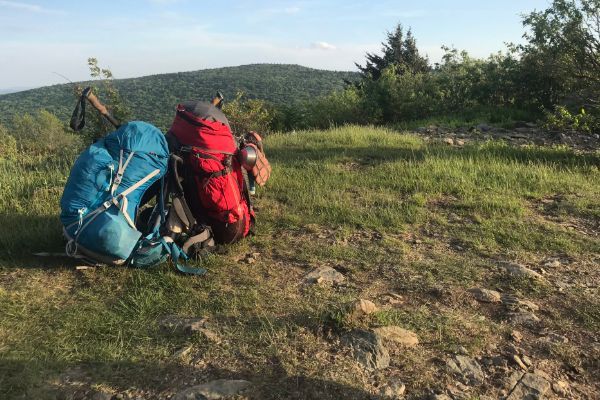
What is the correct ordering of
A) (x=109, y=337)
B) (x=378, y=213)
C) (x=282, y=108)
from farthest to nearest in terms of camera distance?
(x=282, y=108), (x=378, y=213), (x=109, y=337)

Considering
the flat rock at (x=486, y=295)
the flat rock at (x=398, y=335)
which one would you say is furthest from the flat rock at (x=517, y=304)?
the flat rock at (x=398, y=335)

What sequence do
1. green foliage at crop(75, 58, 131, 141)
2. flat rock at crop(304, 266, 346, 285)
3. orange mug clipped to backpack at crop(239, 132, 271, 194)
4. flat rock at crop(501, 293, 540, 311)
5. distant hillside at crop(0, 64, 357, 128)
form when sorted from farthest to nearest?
1. distant hillside at crop(0, 64, 357, 128)
2. green foliage at crop(75, 58, 131, 141)
3. orange mug clipped to backpack at crop(239, 132, 271, 194)
4. flat rock at crop(304, 266, 346, 285)
5. flat rock at crop(501, 293, 540, 311)

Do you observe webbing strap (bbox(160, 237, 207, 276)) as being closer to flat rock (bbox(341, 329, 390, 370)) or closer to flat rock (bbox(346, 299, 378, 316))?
flat rock (bbox(346, 299, 378, 316))

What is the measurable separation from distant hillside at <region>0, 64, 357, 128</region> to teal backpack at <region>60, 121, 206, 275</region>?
133 feet

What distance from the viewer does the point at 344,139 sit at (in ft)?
28.0

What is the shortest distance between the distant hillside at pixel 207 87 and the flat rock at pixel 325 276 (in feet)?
134

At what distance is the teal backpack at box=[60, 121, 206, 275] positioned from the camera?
3238mm

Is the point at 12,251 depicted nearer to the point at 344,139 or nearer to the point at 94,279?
the point at 94,279

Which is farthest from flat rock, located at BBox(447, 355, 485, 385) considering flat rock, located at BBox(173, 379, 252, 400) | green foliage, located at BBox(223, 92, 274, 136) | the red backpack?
green foliage, located at BBox(223, 92, 274, 136)

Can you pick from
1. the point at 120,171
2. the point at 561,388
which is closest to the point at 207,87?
the point at 120,171

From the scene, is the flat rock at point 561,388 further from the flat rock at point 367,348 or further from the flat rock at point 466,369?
the flat rock at point 367,348

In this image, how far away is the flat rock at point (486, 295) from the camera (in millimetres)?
3174

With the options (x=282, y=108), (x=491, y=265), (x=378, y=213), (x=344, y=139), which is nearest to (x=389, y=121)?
(x=282, y=108)

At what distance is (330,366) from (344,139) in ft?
21.0
